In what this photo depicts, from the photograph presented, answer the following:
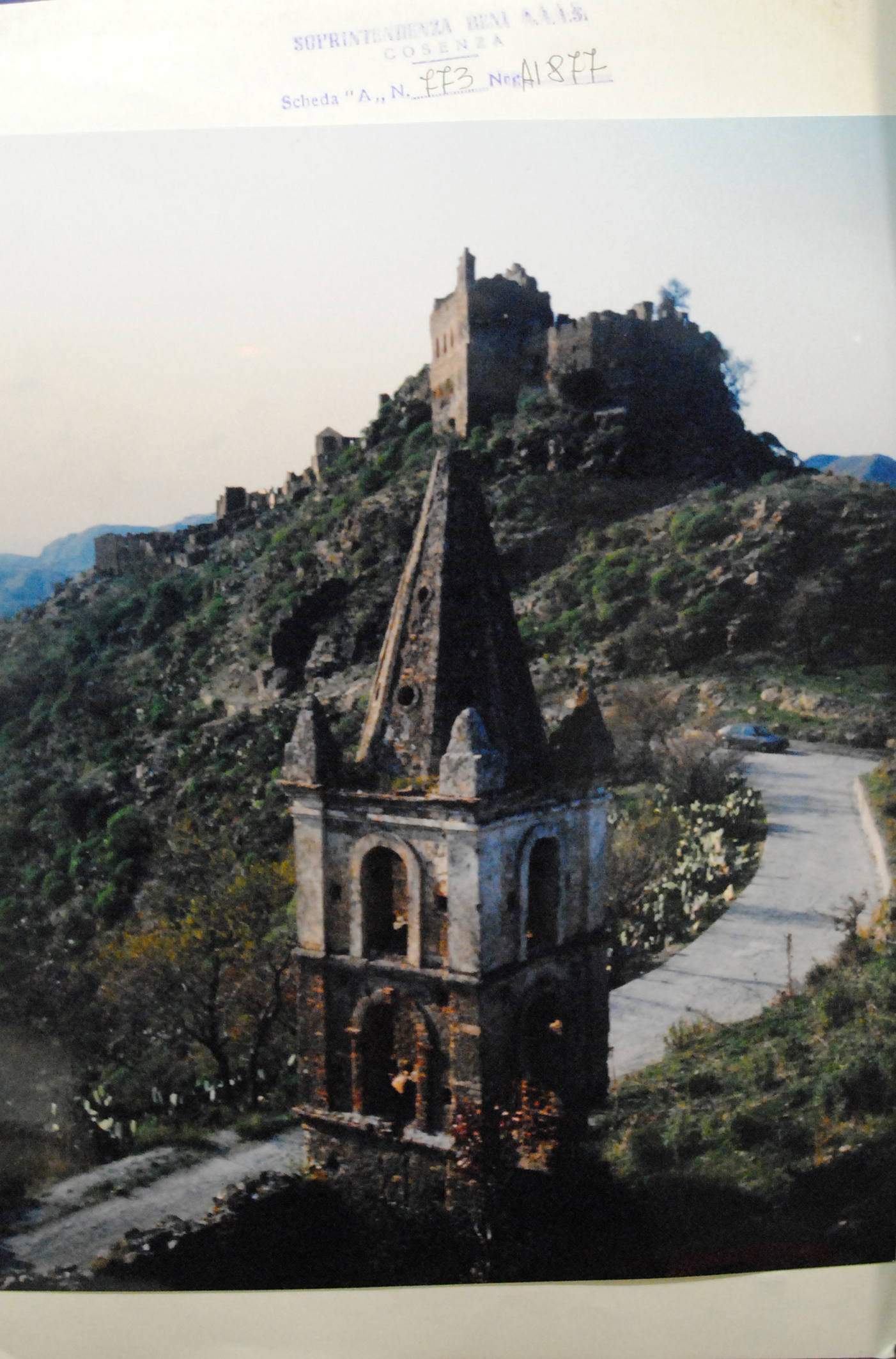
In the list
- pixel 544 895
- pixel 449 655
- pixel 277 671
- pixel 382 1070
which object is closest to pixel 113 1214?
pixel 382 1070

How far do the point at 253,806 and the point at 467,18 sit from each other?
14.2 ft

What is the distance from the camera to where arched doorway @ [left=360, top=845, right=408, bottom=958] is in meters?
6.29

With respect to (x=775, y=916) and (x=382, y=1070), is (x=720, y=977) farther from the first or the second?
(x=382, y=1070)

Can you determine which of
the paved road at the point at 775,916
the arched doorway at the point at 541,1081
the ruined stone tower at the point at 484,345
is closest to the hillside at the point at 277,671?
the ruined stone tower at the point at 484,345

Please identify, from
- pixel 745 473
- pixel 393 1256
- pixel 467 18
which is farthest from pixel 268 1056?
pixel 467 18

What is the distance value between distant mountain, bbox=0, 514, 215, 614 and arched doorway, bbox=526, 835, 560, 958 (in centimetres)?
271

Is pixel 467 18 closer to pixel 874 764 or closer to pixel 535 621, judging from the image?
pixel 535 621

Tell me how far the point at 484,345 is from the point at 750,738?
8.84 feet

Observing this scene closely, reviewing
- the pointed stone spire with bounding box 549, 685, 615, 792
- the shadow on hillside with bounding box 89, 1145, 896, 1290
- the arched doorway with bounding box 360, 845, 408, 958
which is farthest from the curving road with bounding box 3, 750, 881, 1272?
the arched doorway with bounding box 360, 845, 408, 958

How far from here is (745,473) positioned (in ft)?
22.6

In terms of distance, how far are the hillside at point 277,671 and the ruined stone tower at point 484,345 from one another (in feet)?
0.51

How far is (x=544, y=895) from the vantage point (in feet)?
21.2

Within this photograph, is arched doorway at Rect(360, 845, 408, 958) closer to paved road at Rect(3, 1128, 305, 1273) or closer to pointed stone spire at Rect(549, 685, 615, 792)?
pointed stone spire at Rect(549, 685, 615, 792)

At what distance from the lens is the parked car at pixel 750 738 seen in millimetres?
6605
